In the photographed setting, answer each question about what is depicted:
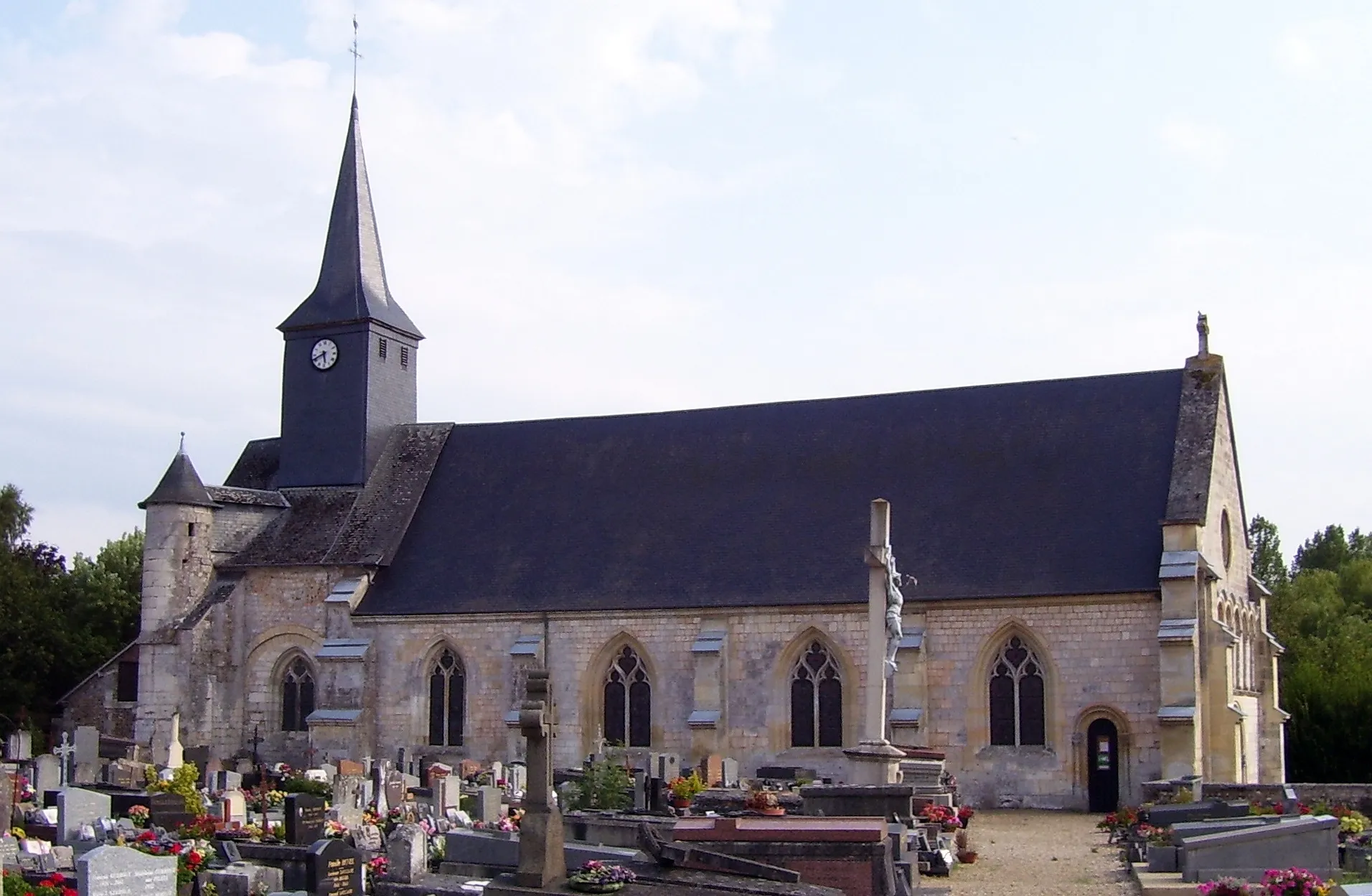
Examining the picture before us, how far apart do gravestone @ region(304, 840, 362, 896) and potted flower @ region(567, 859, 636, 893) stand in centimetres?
341

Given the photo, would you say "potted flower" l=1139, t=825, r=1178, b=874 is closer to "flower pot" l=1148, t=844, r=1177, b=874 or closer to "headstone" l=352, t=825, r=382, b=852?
"flower pot" l=1148, t=844, r=1177, b=874

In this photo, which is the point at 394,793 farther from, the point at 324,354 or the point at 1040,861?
the point at 324,354

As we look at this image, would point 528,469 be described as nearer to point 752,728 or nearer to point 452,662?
point 452,662

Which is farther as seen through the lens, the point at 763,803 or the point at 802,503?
the point at 802,503

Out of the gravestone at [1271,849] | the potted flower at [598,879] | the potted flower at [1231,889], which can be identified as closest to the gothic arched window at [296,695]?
the gravestone at [1271,849]

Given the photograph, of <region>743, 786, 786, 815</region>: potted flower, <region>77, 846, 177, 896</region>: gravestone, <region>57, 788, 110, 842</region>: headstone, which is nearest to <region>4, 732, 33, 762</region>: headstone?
<region>57, 788, 110, 842</region>: headstone

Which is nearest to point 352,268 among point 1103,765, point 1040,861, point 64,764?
point 64,764

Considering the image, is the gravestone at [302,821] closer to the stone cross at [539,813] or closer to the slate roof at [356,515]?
the stone cross at [539,813]

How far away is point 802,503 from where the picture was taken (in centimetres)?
3122

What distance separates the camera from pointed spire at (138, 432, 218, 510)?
1341 inches

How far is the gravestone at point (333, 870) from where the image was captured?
1402 centimetres

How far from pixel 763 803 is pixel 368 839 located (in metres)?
4.25

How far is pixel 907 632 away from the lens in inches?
1123

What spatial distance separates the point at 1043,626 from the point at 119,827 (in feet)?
51.7
